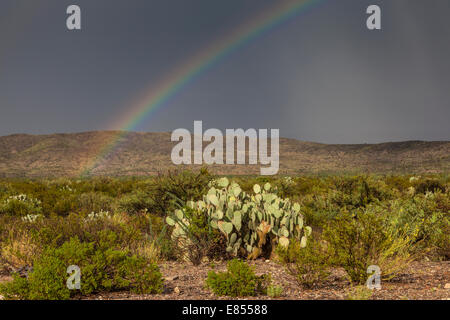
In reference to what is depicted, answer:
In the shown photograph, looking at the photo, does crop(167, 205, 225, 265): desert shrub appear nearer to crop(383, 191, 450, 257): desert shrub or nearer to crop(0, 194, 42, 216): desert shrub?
crop(383, 191, 450, 257): desert shrub

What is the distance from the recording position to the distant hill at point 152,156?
84.6 metres

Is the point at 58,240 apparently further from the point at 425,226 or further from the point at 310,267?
the point at 425,226

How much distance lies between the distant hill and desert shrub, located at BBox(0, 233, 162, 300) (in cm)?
6897

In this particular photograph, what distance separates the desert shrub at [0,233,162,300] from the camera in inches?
199

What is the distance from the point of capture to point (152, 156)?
103438mm

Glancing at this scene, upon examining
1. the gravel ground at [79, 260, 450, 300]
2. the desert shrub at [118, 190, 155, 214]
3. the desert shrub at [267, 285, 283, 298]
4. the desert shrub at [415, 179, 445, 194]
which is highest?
the desert shrub at [415, 179, 445, 194]

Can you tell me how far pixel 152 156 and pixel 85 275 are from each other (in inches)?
3915

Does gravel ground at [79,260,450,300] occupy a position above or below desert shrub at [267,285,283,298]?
below

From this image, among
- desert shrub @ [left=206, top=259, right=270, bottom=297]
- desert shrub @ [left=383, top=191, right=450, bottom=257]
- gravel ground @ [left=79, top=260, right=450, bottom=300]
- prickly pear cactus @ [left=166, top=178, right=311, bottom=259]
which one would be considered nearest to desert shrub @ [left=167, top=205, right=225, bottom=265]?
prickly pear cactus @ [left=166, top=178, right=311, bottom=259]

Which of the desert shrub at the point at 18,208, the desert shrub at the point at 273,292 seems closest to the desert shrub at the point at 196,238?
the desert shrub at the point at 273,292

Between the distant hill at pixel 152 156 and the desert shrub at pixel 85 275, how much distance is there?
6897cm

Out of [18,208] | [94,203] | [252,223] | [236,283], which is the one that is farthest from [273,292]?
[94,203]

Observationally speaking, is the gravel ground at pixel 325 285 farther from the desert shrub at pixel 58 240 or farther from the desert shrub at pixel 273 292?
the desert shrub at pixel 58 240
